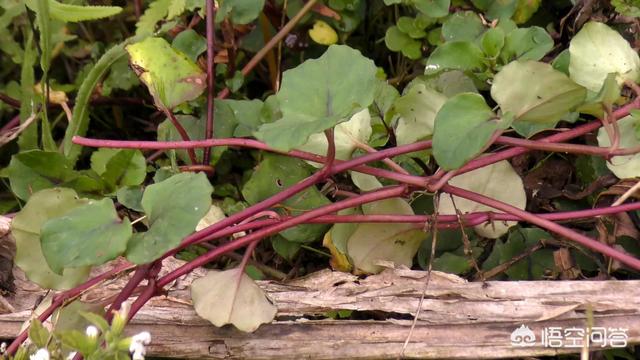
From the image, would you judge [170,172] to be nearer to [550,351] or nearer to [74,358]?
[74,358]

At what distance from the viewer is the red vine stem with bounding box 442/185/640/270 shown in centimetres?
107

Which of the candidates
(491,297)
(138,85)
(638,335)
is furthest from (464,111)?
(138,85)

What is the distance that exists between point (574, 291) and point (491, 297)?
0.12 m

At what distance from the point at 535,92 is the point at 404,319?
371 mm

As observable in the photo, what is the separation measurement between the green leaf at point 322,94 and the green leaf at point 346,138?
0.40ft

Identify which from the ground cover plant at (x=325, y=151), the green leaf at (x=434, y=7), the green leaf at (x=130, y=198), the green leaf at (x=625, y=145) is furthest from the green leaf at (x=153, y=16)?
the green leaf at (x=625, y=145)

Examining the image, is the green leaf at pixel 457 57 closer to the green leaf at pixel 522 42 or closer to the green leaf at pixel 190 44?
the green leaf at pixel 522 42

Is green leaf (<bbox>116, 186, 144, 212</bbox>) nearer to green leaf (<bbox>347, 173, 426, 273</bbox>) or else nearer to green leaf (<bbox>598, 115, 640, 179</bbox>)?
green leaf (<bbox>347, 173, 426, 273</bbox>)

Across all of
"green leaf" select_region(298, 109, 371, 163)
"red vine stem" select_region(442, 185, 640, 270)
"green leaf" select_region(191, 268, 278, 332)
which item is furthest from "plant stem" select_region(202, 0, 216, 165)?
"red vine stem" select_region(442, 185, 640, 270)

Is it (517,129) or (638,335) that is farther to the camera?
Result: (517,129)

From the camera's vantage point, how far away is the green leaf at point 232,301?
107cm

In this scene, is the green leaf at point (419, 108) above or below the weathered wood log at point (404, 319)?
above

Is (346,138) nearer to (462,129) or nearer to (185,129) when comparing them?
(462,129)

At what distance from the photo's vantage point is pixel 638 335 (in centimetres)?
108
